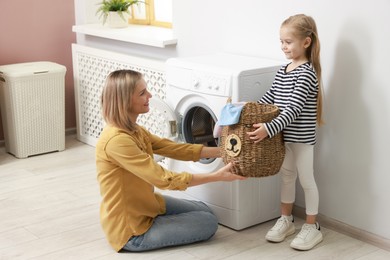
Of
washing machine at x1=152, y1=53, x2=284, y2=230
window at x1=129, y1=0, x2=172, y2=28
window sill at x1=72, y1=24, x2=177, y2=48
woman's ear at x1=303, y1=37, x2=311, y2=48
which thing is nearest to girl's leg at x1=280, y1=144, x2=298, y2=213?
washing machine at x1=152, y1=53, x2=284, y2=230

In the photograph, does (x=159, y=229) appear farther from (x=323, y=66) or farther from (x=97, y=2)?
(x=97, y=2)

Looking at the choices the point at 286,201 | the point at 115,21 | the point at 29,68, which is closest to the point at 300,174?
the point at 286,201

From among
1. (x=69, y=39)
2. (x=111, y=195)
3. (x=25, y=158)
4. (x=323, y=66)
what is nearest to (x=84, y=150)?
(x=25, y=158)

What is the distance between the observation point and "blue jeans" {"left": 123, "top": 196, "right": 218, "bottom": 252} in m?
2.73

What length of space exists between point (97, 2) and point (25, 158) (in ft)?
4.00

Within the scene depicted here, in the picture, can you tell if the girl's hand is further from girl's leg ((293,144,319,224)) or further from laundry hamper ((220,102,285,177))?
girl's leg ((293,144,319,224))

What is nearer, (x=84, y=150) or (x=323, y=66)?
(x=323, y=66)

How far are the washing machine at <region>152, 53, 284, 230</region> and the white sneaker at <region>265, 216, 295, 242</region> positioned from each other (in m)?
0.14

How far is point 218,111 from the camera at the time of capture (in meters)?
2.87

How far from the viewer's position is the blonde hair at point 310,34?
2.67 metres

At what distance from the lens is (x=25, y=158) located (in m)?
4.21

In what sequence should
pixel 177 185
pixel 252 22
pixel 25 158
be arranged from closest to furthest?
pixel 177 185 → pixel 252 22 → pixel 25 158

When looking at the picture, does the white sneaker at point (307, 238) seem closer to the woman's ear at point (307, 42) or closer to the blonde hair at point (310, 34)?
the blonde hair at point (310, 34)

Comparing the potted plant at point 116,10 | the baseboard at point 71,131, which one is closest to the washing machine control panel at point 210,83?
the potted plant at point 116,10
